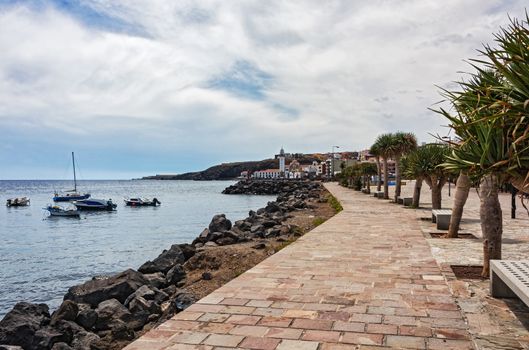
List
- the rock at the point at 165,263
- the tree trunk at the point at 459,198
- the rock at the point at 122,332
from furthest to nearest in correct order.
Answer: the rock at the point at 165,263
the tree trunk at the point at 459,198
the rock at the point at 122,332

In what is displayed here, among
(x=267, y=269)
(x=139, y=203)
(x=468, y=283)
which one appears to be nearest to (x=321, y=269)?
(x=267, y=269)

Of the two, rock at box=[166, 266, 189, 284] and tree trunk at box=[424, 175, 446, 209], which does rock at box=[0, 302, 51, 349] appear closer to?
rock at box=[166, 266, 189, 284]

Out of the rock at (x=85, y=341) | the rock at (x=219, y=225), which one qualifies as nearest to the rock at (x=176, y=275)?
the rock at (x=85, y=341)

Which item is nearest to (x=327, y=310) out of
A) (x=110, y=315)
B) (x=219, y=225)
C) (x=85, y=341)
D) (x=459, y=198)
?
(x=85, y=341)

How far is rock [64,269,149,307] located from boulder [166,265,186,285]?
0.76 meters

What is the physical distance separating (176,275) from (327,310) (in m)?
5.74

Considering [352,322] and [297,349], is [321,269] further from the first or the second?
[297,349]

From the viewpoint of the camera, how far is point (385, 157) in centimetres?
2695

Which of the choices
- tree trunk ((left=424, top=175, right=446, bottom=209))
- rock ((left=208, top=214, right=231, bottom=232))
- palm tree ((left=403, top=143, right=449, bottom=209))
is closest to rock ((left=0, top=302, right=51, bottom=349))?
rock ((left=208, top=214, right=231, bottom=232))

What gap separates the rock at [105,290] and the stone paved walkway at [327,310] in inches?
107

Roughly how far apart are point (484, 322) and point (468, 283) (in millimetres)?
1741

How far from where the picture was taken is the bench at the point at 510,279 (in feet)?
13.5

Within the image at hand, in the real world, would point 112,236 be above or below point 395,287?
below

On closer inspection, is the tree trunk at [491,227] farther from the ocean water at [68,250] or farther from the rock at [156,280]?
the ocean water at [68,250]
